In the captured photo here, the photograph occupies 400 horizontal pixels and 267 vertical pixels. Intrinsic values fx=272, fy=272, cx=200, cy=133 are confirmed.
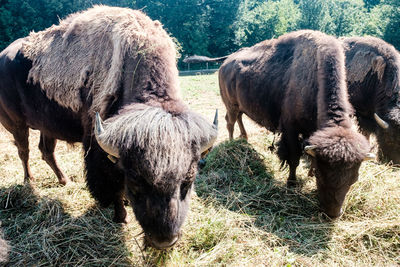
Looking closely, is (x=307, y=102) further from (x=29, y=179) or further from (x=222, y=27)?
(x=222, y=27)

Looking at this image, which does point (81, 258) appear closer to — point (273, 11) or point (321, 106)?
point (321, 106)

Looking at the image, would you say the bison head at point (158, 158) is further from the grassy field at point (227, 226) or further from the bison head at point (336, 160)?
the bison head at point (336, 160)

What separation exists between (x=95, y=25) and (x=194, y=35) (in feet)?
134

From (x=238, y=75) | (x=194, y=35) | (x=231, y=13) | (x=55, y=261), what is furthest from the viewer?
(x=231, y=13)

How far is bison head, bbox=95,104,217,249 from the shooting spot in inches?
88.9

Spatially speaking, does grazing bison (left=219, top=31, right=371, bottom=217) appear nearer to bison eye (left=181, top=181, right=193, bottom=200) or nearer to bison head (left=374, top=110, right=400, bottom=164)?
bison head (left=374, top=110, right=400, bottom=164)

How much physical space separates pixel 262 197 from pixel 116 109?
2.83 meters

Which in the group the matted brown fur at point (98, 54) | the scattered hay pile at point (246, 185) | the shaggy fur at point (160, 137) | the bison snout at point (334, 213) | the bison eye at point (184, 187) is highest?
the matted brown fur at point (98, 54)

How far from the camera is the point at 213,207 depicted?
4207mm

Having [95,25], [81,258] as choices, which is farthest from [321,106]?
[81,258]

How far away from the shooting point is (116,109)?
3.28 meters

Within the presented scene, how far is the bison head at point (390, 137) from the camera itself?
17.5ft

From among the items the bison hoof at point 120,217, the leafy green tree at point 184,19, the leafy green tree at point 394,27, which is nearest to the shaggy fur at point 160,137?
the bison hoof at point 120,217

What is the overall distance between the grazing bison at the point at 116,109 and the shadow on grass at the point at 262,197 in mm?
1753
